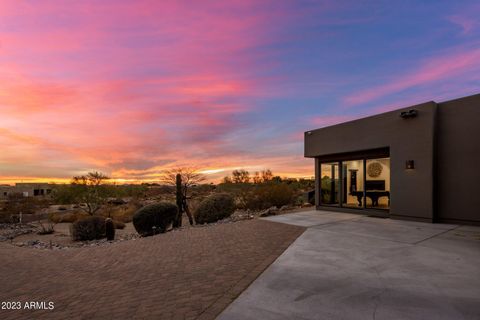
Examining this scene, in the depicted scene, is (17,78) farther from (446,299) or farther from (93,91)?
(446,299)

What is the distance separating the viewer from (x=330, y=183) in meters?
14.0

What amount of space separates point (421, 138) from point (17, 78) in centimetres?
1545

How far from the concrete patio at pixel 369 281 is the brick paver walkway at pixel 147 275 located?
481 millimetres

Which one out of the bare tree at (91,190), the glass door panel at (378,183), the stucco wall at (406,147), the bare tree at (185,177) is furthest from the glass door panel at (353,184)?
the bare tree at (91,190)

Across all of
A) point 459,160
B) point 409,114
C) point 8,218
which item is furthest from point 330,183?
point 8,218

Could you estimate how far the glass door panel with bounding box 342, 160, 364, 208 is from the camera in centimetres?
1246

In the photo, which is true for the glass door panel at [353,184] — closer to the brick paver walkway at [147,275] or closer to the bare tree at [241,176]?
the brick paver walkway at [147,275]

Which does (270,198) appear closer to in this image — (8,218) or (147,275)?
(147,275)

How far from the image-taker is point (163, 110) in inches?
578

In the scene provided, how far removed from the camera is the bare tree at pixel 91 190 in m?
28.2

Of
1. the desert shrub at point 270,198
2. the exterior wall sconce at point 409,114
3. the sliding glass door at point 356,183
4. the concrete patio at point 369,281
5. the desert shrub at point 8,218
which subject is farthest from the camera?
the desert shrub at point 8,218

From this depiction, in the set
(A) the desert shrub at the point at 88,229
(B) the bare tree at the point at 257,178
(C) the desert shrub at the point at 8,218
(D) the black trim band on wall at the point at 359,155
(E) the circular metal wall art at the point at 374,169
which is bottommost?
(C) the desert shrub at the point at 8,218

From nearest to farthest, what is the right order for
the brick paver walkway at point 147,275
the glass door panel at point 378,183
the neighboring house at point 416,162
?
the brick paver walkway at point 147,275 < the neighboring house at point 416,162 < the glass door panel at point 378,183

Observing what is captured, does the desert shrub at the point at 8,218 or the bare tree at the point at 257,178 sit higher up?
A: the bare tree at the point at 257,178
